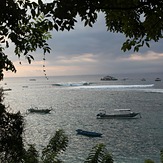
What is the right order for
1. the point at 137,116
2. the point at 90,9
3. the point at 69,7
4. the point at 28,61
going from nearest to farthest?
the point at 69,7 → the point at 90,9 → the point at 28,61 → the point at 137,116

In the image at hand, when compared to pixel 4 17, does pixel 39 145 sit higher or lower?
lower

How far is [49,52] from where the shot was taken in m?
3.34

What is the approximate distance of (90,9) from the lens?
2883mm

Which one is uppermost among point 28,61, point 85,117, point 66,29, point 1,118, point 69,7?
point 69,7

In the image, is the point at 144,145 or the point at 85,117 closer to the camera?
the point at 144,145

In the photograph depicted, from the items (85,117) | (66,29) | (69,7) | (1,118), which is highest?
(69,7)

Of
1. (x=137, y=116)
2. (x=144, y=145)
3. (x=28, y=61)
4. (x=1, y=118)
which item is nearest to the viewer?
(x=28, y=61)

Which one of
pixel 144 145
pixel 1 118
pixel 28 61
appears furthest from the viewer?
pixel 144 145

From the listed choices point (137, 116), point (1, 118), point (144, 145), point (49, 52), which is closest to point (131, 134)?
point (144, 145)

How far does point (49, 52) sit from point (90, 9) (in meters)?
0.75

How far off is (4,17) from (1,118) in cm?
677

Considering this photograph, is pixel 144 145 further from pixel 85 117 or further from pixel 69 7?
pixel 69 7

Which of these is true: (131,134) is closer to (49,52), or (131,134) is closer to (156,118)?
(156,118)

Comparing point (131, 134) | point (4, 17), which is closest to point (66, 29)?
point (4, 17)
